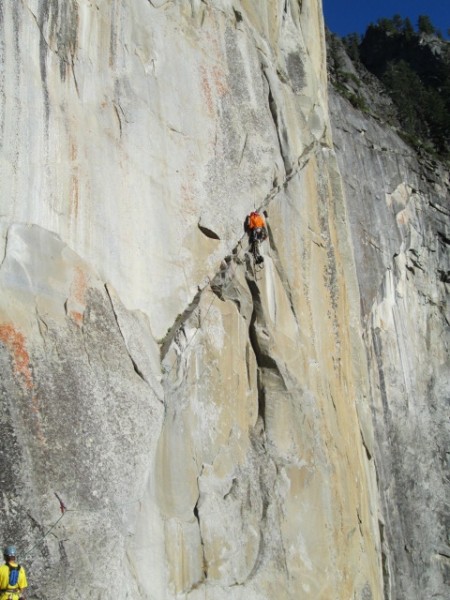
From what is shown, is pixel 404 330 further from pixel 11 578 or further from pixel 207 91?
pixel 11 578

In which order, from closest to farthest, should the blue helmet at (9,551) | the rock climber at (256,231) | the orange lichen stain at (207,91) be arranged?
the blue helmet at (9,551) < the rock climber at (256,231) < the orange lichen stain at (207,91)

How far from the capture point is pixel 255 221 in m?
12.8

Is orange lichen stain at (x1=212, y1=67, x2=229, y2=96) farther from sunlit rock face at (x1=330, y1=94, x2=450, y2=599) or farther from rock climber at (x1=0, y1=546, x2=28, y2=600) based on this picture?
rock climber at (x1=0, y1=546, x2=28, y2=600)

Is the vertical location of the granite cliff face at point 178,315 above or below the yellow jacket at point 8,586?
above

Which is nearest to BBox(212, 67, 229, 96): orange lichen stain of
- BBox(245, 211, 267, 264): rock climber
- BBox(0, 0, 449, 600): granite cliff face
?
BBox(0, 0, 449, 600): granite cliff face

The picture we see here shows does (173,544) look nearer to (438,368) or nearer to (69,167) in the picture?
(69,167)

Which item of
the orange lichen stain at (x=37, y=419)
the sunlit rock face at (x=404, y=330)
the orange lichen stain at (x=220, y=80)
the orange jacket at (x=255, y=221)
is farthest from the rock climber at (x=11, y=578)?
the sunlit rock face at (x=404, y=330)

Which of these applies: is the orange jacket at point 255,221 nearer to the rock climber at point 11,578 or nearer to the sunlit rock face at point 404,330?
the sunlit rock face at point 404,330

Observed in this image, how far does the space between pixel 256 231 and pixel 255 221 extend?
0.54 ft

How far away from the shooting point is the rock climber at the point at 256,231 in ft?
41.6

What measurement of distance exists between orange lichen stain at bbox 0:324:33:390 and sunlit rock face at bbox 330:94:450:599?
8200mm

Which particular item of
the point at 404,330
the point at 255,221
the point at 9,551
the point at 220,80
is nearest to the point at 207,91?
the point at 220,80

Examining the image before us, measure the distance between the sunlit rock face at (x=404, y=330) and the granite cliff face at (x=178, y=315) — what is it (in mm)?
1681

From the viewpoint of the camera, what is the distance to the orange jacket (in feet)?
41.9
